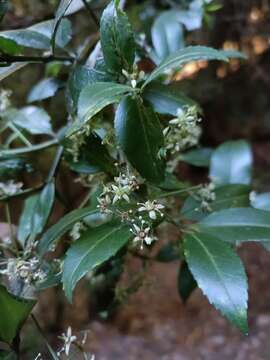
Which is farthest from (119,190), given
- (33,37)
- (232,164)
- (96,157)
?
(232,164)

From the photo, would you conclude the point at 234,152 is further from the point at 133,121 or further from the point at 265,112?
the point at 265,112

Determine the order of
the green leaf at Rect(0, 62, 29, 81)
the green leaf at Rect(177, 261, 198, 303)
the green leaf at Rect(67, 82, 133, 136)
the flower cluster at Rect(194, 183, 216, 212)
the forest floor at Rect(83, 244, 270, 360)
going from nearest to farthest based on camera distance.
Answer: the green leaf at Rect(67, 82, 133, 136) < the green leaf at Rect(0, 62, 29, 81) < the flower cluster at Rect(194, 183, 216, 212) < the green leaf at Rect(177, 261, 198, 303) < the forest floor at Rect(83, 244, 270, 360)

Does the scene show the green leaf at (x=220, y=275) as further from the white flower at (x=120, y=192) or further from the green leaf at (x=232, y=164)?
the green leaf at (x=232, y=164)

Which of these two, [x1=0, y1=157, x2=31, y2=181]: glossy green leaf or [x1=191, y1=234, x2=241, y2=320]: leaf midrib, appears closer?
[x1=191, y1=234, x2=241, y2=320]: leaf midrib

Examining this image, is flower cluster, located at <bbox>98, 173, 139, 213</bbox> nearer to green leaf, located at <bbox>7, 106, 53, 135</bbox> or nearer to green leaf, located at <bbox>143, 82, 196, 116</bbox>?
green leaf, located at <bbox>143, 82, 196, 116</bbox>

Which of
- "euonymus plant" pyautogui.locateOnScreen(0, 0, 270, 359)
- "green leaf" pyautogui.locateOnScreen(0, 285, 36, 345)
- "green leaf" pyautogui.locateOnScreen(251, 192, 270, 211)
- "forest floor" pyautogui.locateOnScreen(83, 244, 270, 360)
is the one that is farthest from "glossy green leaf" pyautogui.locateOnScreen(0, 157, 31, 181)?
"forest floor" pyautogui.locateOnScreen(83, 244, 270, 360)

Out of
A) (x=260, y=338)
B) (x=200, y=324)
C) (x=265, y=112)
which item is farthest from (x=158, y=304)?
(x=265, y=112)

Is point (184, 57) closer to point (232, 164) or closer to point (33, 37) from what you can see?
point (33, 37)
